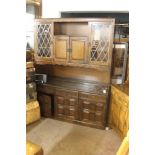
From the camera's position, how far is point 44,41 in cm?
374

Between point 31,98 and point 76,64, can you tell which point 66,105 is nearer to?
point 31,98

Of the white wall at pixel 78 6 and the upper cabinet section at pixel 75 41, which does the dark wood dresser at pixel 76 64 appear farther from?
the white wall at pixel 78 6

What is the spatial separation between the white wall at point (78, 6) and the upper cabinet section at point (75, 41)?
0.26 meters

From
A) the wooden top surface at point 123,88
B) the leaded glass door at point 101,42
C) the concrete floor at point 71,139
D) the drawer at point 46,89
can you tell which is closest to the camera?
the concrete floor at point 71,139

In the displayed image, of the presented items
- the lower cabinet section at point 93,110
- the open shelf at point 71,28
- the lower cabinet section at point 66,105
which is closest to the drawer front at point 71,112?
the lower cabinet section at point 66,105

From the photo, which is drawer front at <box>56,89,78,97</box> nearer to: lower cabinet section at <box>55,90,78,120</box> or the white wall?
lower cabinet section at <box>55,90,78,120</box>

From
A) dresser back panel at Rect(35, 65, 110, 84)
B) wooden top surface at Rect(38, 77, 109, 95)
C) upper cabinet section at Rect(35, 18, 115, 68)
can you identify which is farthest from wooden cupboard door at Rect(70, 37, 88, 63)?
wooden top surface at Rect(38, 77, 109, 95)

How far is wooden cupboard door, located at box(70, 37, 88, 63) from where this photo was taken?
3.43 m

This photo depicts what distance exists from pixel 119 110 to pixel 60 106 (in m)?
1.19

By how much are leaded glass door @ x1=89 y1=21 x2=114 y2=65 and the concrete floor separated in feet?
4.10

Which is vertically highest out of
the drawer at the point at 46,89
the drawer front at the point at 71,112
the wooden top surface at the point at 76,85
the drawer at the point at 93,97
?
the wooden top surface at the point at 76,85

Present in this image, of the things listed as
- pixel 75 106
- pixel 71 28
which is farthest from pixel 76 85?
pixel 71 28

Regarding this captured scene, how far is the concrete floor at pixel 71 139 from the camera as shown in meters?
2.84
